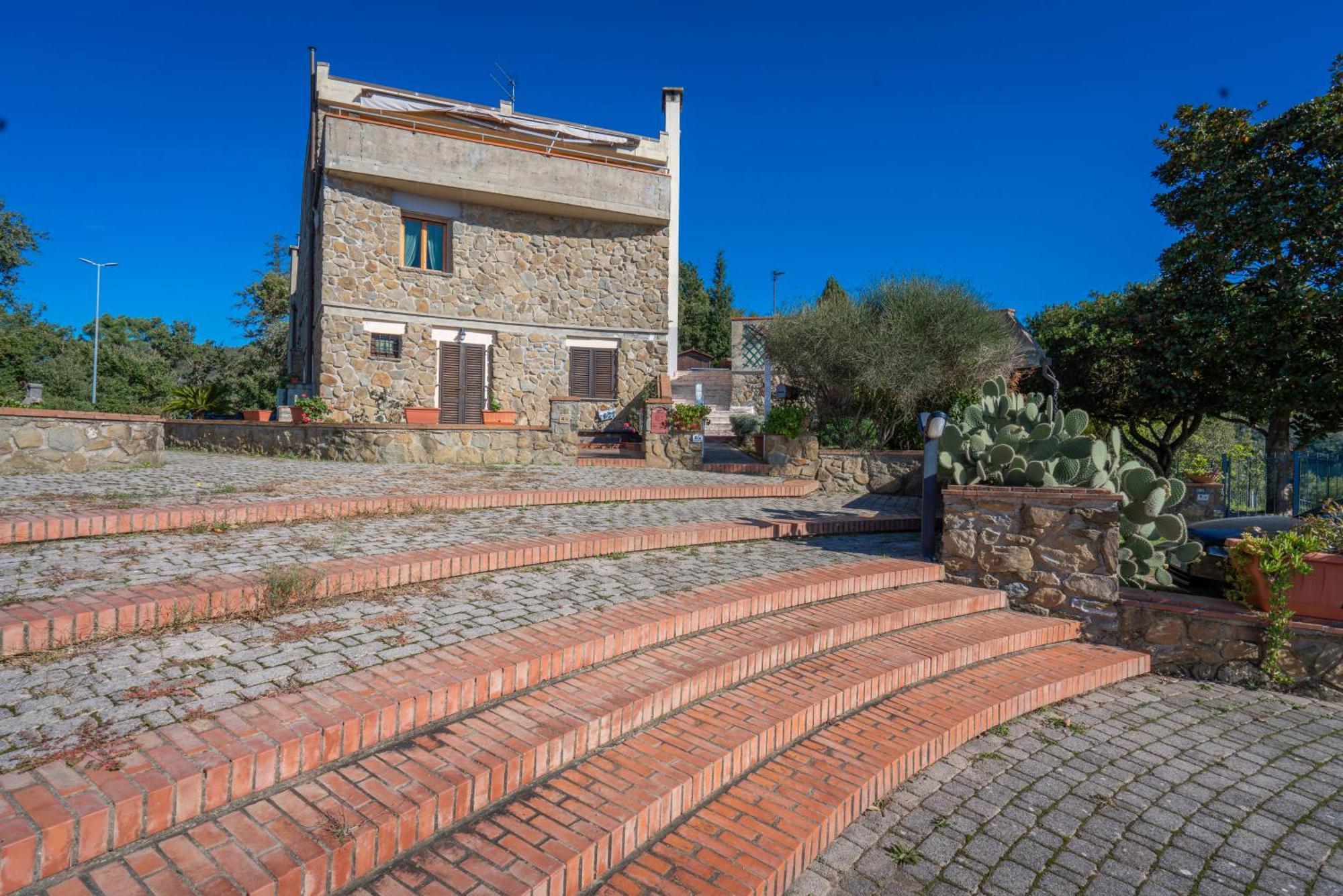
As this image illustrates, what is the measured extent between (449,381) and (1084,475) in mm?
13092

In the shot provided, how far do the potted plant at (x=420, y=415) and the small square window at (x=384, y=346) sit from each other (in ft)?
8.26

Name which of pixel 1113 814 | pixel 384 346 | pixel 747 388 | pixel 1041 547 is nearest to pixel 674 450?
pixel 384 346

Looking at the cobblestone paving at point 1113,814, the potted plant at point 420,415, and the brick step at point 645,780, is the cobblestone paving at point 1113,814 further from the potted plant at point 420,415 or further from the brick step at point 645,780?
the potted plant at point 420,415

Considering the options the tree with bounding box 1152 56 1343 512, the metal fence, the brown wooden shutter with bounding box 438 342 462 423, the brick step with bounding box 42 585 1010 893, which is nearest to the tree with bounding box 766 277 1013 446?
the tree with bounding box 1152 56 1343 512

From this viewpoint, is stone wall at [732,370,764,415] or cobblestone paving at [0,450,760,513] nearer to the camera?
cobblestone paving at [0,450,760,513]

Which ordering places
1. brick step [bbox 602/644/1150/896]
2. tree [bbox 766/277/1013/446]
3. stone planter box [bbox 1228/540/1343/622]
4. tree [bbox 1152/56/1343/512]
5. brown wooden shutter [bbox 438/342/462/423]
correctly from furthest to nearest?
brown wooden shutter [bbox 438/342/462/423] < tree [bbox 766/277/1013/446] < tree [bbox 1152/56/1343/512] < stone planter box [bbox 1228/540/1343/622] < brick step [bbox 602/644/1150/896]

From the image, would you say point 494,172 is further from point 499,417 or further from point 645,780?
point 645,780

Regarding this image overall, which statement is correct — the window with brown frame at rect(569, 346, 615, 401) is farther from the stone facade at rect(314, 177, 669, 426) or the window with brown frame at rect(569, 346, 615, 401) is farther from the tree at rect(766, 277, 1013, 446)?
the tree at rect(766, 277, 1013, 446)

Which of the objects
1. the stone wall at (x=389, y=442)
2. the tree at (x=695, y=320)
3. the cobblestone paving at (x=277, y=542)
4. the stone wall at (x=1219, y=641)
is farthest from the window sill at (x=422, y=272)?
the tree at (x=695, y=320)

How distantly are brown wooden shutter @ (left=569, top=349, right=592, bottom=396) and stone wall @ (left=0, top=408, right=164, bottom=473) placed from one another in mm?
9018

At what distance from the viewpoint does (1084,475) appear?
222 inches

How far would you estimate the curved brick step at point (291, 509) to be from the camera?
4.81m

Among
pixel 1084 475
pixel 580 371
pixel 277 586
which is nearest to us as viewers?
pixel 277 586

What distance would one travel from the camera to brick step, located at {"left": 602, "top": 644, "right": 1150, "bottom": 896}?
2396 millimetres
